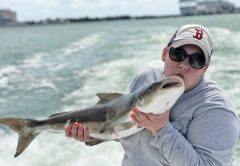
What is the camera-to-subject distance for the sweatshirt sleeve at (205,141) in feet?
8.32

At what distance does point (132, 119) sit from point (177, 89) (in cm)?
37

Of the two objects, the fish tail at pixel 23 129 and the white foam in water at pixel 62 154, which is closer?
the fish tail at pixel 23 129

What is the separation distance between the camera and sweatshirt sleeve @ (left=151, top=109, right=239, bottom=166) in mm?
2537

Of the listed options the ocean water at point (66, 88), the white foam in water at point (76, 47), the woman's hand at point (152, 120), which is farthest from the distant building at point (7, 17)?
the woman's hand at point (152, 120)

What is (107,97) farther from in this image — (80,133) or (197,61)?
(197,61)

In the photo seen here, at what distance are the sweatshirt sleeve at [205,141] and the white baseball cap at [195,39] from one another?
1.02 feet

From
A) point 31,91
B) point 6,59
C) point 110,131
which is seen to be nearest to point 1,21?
point 6,59

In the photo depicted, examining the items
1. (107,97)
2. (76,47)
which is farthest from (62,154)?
(76,47)

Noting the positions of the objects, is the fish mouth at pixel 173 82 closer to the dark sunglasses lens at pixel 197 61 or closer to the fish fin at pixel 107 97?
the dark sunglasses lens at pixel 197 61

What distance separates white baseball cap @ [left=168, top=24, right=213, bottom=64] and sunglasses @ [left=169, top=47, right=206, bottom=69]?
0.03 m

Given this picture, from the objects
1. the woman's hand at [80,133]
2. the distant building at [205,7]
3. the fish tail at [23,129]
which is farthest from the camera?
the distant building at [205,7]

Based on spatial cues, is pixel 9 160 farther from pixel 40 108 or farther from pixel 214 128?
pixel 214 128

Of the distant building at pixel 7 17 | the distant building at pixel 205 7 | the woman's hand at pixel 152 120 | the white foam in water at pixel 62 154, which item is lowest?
the distant building at pixel 7 17

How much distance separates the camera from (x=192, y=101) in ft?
8.81
